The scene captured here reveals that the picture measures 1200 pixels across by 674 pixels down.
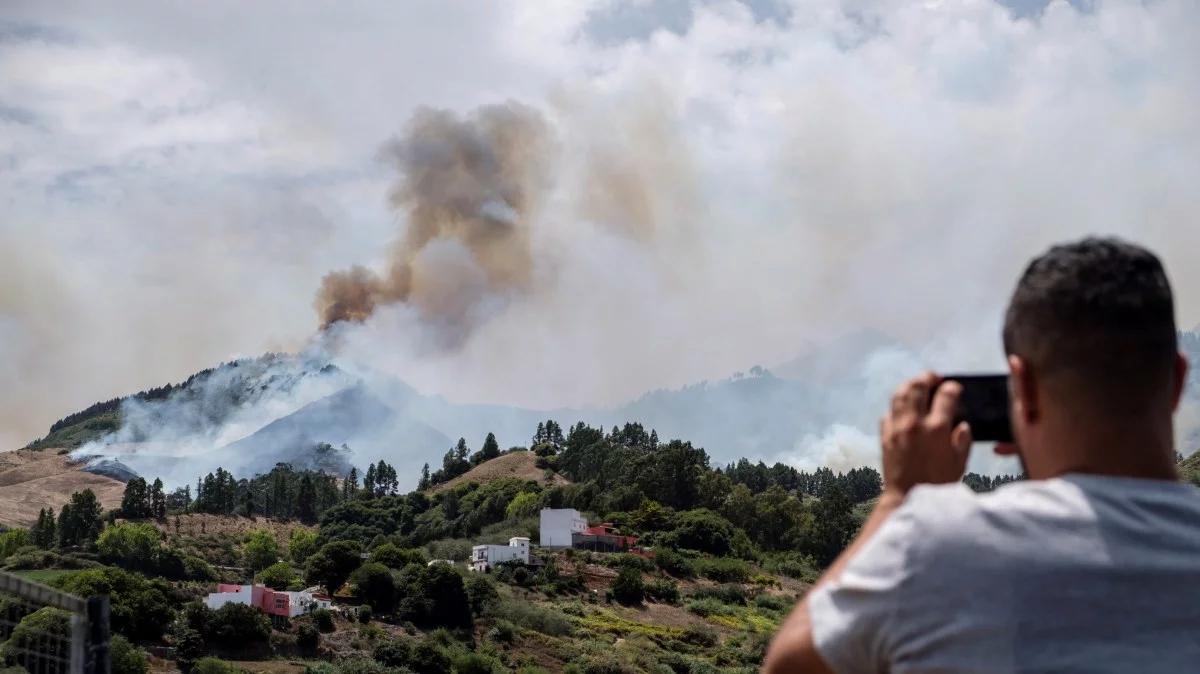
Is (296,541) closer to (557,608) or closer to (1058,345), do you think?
(557,608)

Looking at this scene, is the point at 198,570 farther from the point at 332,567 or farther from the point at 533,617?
the point at 533,617

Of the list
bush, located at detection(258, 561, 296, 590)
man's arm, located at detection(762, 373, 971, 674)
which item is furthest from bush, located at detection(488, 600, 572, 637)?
man's arm, located at detection(762, 373, 971, 674)

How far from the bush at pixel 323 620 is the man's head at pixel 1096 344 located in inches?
2164

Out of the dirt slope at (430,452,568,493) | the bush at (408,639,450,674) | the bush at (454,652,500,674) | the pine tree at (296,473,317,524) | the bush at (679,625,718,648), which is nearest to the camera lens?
the bush at (408,639,450,674)

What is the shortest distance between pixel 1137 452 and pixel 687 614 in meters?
71.5

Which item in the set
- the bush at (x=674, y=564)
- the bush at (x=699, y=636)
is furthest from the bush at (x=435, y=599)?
the bush at (x=674, y=564)

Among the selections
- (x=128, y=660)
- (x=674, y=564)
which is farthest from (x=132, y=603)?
(x=674, y=564)

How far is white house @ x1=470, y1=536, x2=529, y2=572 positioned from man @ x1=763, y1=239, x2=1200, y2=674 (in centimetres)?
7711

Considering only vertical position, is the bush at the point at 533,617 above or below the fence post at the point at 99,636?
below

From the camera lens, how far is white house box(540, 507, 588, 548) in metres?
91.7

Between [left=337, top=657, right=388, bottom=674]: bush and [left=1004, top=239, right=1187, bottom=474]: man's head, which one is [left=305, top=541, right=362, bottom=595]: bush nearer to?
[left=337, top=657, right=388, bottom=674]: bush

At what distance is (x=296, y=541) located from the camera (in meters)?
A: 101

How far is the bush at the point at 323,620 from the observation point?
54.8 m

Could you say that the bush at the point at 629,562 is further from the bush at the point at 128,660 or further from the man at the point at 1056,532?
the man at the point at 1056,532
